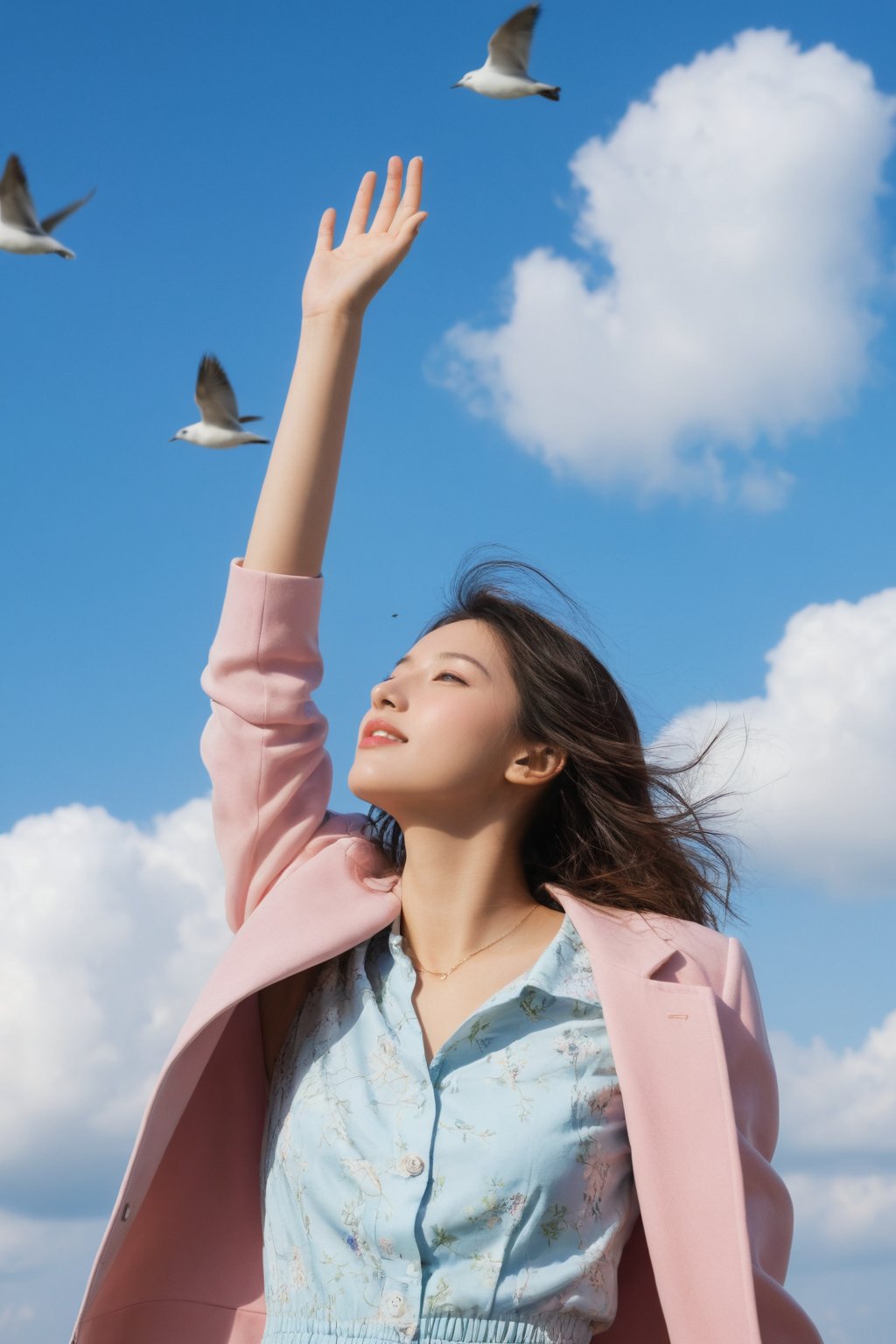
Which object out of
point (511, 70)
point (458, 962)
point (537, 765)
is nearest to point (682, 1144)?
point (458, 962)

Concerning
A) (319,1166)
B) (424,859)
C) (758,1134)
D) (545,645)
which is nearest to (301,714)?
(424,859)

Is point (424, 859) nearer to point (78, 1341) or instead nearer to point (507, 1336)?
point (507, 1336)

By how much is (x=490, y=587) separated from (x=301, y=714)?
1021 mm

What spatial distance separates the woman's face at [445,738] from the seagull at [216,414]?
11.2 ft

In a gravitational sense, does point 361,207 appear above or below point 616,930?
above

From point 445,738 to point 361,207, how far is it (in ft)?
5.45

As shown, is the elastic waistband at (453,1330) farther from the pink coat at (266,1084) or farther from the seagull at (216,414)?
the seagull at (216,414)

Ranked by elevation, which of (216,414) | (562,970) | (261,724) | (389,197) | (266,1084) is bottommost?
(266,1084)

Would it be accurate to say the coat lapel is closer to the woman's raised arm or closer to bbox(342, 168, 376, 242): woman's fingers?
the woman's raised arm

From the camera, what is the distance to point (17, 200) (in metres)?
6.45

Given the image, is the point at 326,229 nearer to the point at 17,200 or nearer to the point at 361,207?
the point at 361,207

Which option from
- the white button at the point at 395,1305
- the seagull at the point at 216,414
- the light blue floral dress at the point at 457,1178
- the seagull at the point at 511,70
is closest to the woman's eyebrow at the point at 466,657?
the light blue floral dress at the point at 457,1178

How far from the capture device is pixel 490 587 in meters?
4.62

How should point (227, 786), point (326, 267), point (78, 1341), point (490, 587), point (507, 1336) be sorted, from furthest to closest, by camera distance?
point (490, 587), point (326, 267), point (227, 786), point (78, 1341), point (507, 1336)
